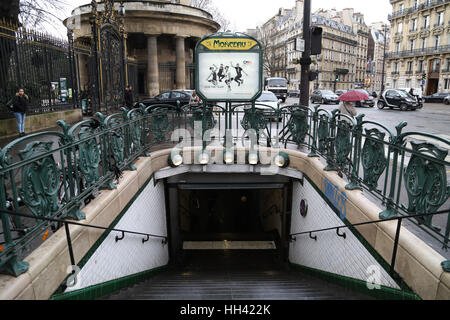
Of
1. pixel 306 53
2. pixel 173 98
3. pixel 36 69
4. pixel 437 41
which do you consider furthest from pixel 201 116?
pixel 437 41

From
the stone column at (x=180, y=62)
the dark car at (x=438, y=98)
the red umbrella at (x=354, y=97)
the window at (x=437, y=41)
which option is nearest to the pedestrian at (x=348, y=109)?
the red umbrella at (x=354, y=97)

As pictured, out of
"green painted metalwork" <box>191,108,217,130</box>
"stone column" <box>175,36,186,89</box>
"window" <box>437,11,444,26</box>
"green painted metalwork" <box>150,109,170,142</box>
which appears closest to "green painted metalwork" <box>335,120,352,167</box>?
"green painted metalwork" <box>191,108,217,130</box>

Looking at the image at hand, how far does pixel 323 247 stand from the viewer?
20.8 ft

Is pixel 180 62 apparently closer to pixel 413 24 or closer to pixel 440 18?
pixel 440 18

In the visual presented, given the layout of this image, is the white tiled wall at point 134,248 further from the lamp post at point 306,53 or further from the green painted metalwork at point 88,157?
the lamp post at point 306,53

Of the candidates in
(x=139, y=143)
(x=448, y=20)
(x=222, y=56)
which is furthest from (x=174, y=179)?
(x=448, y=20)

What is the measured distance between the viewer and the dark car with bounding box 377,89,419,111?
81.6ft

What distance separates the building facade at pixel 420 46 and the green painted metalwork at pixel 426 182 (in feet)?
159

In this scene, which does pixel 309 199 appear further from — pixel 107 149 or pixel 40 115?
pixel 40 115

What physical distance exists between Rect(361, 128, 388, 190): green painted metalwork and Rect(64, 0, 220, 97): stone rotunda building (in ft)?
69.1

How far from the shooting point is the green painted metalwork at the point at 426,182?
300 centimetres

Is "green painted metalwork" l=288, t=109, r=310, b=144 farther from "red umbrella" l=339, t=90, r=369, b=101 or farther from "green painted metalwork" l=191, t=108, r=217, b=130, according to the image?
"green painted metalwork" l=191, t=108, r=217, b=130

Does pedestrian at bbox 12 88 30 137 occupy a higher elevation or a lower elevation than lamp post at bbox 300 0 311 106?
lower

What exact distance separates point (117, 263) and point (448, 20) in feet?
193
